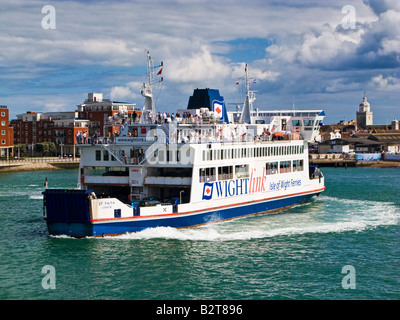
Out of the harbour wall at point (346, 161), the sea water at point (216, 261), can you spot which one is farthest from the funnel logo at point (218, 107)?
the harbour wall at point (346, 161)

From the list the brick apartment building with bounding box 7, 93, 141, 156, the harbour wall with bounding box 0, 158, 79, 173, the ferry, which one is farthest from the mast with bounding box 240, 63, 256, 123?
the brick apartment building with bounding box 7, 93, 141, 156

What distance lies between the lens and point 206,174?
37719 mm

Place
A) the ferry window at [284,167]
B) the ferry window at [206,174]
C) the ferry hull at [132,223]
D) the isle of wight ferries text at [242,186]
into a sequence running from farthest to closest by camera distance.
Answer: the ferry window at [284,167] → the isle of wight ferries text at [242,186] → the ferry window at [206,174] → the ferry hull at [132,223]

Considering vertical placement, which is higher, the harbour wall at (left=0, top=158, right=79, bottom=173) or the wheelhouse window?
the wheelhouse window

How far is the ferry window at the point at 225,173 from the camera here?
128ft

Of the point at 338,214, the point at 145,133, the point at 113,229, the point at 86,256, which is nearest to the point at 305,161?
the point at 338,214

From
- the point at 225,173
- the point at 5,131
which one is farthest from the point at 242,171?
the point at 5,131

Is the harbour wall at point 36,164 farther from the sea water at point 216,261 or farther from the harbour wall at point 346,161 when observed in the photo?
the sea water at point 216,261

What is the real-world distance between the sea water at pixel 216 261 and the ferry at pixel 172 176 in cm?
103

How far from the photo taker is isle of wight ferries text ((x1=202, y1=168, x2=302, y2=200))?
124 ft

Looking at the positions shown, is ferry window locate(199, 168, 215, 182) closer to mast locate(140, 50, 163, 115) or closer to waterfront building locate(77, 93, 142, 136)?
mast locate(140, 50, 163, 115)

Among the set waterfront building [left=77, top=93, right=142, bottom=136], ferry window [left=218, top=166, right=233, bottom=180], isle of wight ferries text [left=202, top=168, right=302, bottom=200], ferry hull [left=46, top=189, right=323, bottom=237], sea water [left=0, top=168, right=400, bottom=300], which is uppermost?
waterfront building [left=77, top=93, right=142, bottom=136]

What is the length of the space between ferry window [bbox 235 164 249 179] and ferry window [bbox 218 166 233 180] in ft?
2.55
